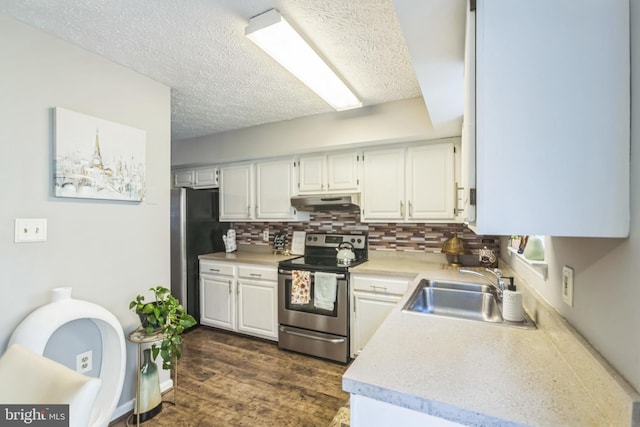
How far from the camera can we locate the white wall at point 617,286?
63 centimetres

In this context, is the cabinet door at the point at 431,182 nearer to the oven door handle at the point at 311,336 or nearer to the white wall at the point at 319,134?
the white wall at the point at 319,134

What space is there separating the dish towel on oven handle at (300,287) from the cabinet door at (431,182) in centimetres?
113

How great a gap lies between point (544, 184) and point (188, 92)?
2.43m

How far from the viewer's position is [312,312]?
2689 mm

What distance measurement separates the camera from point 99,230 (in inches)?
68.9

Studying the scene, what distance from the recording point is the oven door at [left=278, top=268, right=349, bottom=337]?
2568mm

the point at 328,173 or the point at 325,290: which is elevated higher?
the point at 328,173

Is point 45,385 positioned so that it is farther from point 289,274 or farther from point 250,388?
point 289,274

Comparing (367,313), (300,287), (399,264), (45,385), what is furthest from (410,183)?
(45,385)

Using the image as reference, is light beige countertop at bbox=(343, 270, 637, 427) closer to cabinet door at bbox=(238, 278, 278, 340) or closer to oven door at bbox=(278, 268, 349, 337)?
oven door at bbox=(278, 268, 349, 337)

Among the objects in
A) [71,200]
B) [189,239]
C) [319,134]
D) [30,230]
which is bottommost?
[189,239]

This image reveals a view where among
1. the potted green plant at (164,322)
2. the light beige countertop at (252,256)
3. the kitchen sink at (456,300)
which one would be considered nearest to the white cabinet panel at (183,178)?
the light beige countertop at (252,256)

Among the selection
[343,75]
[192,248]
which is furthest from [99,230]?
[343,75]

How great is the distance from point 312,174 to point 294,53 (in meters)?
1.53
